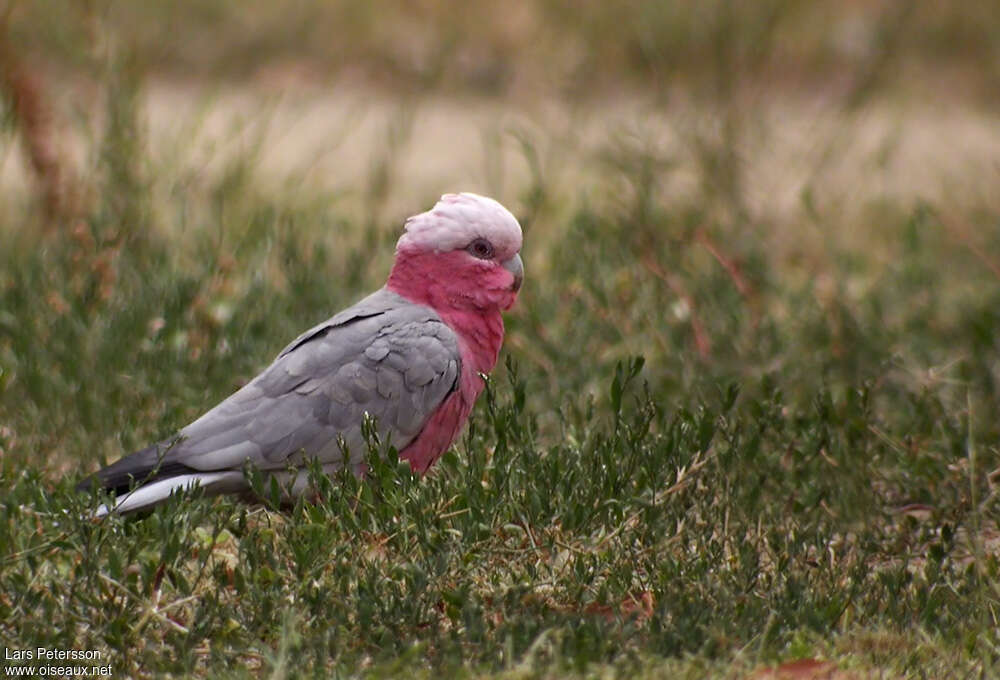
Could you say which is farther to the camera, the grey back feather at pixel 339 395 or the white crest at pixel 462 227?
the white crest at pixel 462 227

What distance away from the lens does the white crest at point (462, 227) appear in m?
3.50

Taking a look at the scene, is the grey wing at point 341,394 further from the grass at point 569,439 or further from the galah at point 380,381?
the grass at point 569,439

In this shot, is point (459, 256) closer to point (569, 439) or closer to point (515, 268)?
point (515, 268)

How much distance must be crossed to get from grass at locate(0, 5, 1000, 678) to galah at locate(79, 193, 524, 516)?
0.35 feet

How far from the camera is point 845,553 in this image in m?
3.43

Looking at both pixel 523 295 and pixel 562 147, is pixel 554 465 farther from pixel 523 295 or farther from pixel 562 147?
pixel 562 147

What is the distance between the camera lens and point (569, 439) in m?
3.71

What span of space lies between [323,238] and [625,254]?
1.14 metres

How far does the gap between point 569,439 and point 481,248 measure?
549 millimetres

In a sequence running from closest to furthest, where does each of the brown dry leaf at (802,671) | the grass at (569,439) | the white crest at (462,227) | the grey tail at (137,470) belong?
1. the brown dry leaf at (802,671)
2. the grass at (569,439)
3. the grey tail at (137,470)
4. the white crest at (462,227)

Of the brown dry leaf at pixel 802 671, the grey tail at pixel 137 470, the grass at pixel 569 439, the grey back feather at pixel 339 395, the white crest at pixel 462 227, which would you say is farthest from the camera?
the white crest at pixel 462 227

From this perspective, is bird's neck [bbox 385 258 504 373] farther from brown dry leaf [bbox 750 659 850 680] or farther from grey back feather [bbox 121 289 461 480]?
brown dry leaf [bbox 750 659 850 680]

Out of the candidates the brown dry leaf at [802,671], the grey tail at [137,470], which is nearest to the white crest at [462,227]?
the grey tail at [137,470]

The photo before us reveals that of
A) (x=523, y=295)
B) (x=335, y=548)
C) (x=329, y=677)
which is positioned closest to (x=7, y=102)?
(x=523, y=295)
